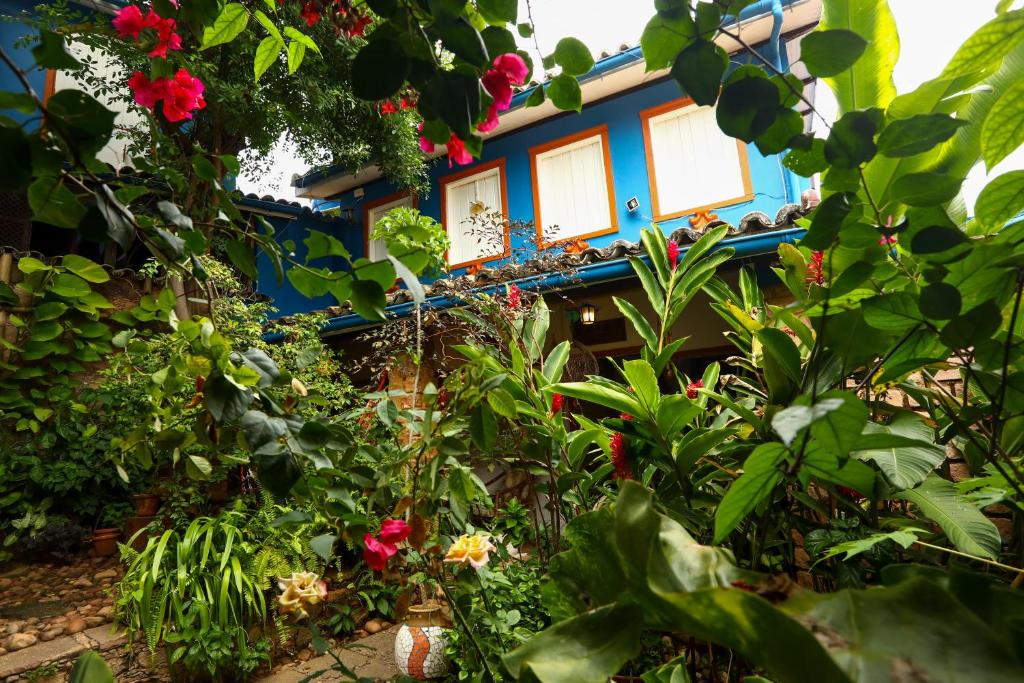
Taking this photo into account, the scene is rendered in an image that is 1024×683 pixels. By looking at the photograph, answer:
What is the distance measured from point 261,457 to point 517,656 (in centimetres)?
39

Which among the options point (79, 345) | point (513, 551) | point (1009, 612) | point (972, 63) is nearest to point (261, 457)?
point (1009, 612)

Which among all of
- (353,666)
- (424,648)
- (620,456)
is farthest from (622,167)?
(620,456)

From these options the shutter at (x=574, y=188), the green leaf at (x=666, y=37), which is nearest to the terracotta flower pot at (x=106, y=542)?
the shutter at (x=574, y=188)

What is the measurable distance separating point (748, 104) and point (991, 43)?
23 centimetres

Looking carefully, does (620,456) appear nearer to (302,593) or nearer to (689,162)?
(302,593)

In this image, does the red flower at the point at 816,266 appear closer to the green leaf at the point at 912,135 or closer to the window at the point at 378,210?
the green leaf at the point at 912,135

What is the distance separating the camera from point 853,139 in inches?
16.5

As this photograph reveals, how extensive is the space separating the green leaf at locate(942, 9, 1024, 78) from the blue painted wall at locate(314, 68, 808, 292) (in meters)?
4.79

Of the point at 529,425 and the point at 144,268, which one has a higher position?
the point at 144,268

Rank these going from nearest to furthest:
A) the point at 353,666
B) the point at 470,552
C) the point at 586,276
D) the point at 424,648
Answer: the point at 470,552 < the point at 424,648 < the point at 353,666 < the point at 586,276

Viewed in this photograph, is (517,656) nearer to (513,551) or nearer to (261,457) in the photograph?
(261,457)

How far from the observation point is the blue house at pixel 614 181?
493cm

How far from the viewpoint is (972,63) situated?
47 cm

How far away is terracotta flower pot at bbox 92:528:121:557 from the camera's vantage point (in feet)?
15.0
